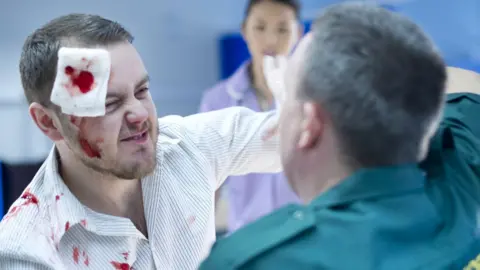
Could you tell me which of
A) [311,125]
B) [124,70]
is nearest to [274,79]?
[124,70]

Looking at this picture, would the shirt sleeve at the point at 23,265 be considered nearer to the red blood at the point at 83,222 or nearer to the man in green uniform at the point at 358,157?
the red blood at the point at 83,222

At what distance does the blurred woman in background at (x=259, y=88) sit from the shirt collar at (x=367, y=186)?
151 centimetres

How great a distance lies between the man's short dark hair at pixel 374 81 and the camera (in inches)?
29.1

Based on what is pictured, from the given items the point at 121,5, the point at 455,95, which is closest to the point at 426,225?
the point at 455,95

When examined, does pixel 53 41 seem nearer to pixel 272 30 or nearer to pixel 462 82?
pixel 462 82

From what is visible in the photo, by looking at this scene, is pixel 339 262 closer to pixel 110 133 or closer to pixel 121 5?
pixel 110 133

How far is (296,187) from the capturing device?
0.83 meters

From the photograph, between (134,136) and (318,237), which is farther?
(134,136)

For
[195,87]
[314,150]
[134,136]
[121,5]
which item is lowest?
[195,87]

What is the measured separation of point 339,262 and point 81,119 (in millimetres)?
613

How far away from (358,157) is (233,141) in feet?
1.98

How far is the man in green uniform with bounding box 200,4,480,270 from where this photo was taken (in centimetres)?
74

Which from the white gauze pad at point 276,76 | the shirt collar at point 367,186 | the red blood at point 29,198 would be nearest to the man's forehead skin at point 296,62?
the shirt collar at point 367,186

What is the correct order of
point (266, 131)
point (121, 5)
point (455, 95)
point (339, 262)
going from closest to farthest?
point (339, 262) → point (455, 95) → point (266, 131) → point (121, 5)
